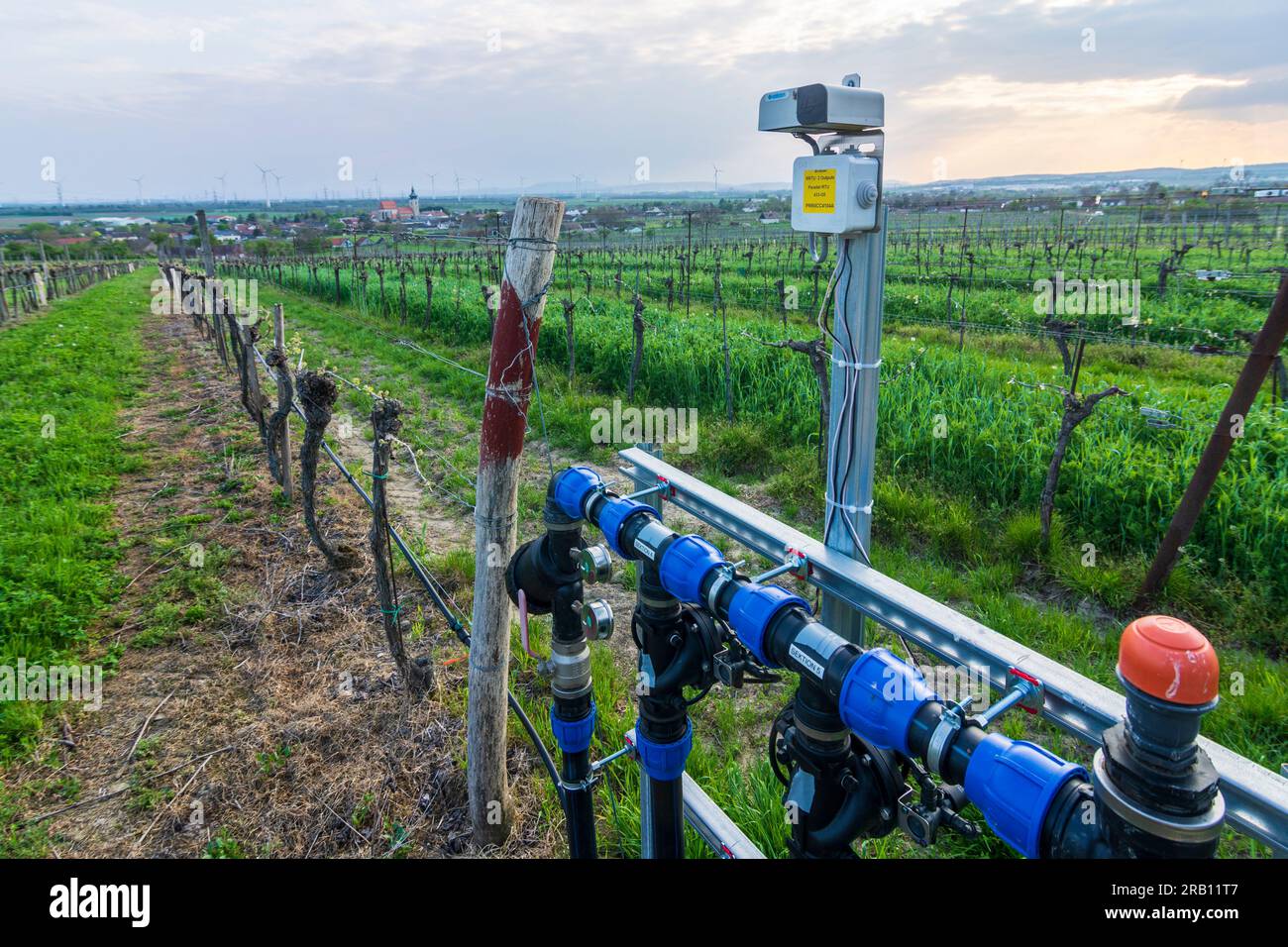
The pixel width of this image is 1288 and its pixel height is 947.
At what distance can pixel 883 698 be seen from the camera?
1.22 meters

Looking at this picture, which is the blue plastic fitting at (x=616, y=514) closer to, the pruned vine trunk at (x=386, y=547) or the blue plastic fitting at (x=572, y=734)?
the blue plastic fitting at (x=572, y=734)

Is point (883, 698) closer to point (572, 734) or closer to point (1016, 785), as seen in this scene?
point (1016, 785)

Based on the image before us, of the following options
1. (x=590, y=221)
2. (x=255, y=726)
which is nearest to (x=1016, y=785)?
(x=255, y=726)

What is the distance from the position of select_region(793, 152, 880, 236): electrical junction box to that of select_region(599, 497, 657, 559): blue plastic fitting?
0.78m

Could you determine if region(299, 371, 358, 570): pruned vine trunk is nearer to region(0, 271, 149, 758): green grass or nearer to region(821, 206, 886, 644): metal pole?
region(0, 271, 149, 758): green grass

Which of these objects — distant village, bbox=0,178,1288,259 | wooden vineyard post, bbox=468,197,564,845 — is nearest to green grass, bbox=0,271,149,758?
wooden vineyard post, bbox=468,197,564,845

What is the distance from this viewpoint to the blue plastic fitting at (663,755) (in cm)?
203

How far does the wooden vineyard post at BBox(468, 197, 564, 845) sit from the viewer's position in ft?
7.88

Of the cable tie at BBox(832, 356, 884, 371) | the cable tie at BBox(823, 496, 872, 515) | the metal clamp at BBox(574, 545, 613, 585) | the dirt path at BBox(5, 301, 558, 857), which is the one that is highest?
the cable tie at BBox(832, 356, 884, 371)

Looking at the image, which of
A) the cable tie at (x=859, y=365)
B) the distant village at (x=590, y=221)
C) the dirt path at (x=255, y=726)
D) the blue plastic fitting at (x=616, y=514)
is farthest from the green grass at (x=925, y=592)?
the distant village at (x=590, y=221)

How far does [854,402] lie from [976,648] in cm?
68

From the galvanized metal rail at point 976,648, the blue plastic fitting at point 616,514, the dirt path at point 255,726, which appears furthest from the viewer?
the dirt path at point 255,726

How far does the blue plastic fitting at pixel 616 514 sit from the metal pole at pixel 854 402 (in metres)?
0.47
